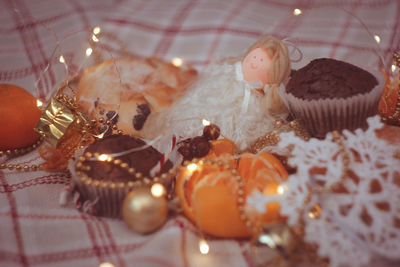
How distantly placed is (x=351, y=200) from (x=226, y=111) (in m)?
0.56

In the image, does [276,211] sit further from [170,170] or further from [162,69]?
[162,69]

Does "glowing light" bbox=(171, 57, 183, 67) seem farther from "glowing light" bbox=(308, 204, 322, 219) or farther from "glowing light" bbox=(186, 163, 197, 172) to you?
"glowing light" bbox=(308, 204, 322, 219)

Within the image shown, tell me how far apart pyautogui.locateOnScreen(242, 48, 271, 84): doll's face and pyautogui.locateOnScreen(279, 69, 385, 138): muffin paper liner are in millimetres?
103

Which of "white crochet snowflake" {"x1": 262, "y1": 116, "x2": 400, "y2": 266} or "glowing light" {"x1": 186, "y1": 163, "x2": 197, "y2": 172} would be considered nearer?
"white crochet snowflake" {"x1": 262, "y1": 116, "x2": 400, "y2": 266}

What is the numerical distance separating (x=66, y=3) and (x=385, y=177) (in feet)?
5.95

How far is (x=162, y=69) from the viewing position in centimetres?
158

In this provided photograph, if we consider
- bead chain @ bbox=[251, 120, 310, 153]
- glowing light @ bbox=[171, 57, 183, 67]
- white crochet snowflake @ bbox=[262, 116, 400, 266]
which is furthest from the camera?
glowing light @ bbox=[171, 57, 183, 67]

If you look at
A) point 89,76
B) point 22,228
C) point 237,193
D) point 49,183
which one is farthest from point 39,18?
point 237,193

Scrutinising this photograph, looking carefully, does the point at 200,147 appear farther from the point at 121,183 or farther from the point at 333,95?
the point at 333,95

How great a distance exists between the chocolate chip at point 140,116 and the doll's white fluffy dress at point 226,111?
3 centimetres

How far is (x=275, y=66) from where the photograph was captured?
3.82 ft

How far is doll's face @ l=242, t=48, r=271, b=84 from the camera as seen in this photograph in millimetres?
1171

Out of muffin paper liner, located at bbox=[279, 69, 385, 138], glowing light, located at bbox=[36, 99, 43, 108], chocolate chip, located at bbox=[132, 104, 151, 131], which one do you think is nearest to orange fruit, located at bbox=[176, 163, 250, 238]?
muffin paper liner, located at bbox=[279, 69, 385, 138]

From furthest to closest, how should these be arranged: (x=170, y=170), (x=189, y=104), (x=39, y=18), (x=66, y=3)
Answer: (x=66, y=3), (x=39, y=18), (x=189, y=104), (x=170, y=170)
